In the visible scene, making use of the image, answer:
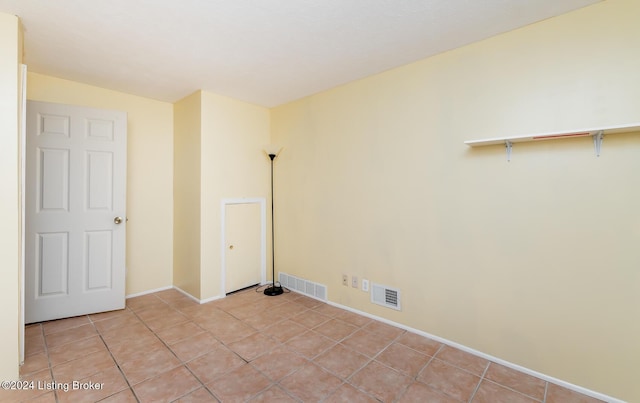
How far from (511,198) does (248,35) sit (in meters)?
2.29

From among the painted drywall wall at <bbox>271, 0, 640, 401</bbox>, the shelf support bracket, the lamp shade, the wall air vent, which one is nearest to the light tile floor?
the wall air vent

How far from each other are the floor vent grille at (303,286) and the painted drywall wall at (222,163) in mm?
790

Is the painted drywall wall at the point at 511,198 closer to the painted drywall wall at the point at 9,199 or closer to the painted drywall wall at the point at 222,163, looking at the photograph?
the painted drywall wall at the point at 222,163

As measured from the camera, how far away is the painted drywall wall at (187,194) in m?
3.26

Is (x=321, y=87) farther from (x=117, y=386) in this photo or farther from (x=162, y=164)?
(x=117, y=386)

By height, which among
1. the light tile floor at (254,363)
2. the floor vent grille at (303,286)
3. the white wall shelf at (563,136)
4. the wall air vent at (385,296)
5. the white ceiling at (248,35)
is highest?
the white ceiling at (248,35)

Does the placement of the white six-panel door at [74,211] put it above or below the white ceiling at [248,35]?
below

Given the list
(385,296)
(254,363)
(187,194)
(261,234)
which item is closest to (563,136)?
(385,296)

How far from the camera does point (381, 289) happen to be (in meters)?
2.72

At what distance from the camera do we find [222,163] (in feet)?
11.1

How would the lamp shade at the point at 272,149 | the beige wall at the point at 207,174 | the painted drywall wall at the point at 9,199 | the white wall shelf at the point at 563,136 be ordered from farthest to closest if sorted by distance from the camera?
the lamp shade at the point at 272,149, the beige wall at the point at 207,174, the painted drywall wall at the point at 9,199, the white wall shelf at the point at 563,136

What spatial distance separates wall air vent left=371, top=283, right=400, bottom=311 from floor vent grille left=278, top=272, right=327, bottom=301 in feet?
2.17

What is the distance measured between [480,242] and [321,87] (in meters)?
2.22

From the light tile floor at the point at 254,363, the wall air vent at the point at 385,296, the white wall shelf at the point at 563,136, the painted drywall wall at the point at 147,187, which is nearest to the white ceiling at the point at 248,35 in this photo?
the painted drywall wall at the point at 147,187
